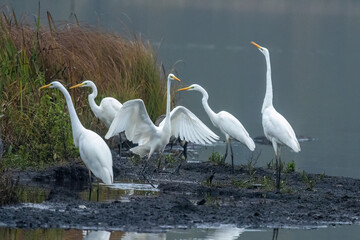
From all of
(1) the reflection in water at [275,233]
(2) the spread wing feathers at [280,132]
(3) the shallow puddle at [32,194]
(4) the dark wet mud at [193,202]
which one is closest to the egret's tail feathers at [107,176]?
(4) the dark wet mud at [193,202]

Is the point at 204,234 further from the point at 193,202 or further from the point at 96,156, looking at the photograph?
the point at 96,156

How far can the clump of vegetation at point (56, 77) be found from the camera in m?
12.4

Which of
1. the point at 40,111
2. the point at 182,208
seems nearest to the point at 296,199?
the point at 182,208

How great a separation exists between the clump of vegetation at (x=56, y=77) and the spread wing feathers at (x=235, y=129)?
2355 mm

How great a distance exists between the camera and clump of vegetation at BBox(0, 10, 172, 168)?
1242 centimetres

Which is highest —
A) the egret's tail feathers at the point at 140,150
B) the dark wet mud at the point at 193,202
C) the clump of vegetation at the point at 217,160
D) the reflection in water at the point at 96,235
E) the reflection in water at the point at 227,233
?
the egret's tail feathers at the point at 140,150

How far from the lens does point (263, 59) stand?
180 feet

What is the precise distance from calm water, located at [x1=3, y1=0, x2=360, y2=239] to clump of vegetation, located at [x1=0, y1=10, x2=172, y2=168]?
109cm

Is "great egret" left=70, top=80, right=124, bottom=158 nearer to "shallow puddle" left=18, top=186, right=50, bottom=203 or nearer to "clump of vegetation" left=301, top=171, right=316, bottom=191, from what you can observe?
"clump of vegetation" left=301, top=171, right=316, bottom=191

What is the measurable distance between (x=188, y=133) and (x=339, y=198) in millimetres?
3218

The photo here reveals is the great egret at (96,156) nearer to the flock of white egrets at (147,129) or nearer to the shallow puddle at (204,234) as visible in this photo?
the flock of white egrets at (147,129)

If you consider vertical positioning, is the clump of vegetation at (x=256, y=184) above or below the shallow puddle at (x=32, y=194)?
above

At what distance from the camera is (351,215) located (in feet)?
32.1

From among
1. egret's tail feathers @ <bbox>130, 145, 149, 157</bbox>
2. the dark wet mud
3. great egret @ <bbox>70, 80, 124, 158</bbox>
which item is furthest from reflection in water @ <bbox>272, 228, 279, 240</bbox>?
great egret @ <bbox>70, 80, 124, 158</bbox>
